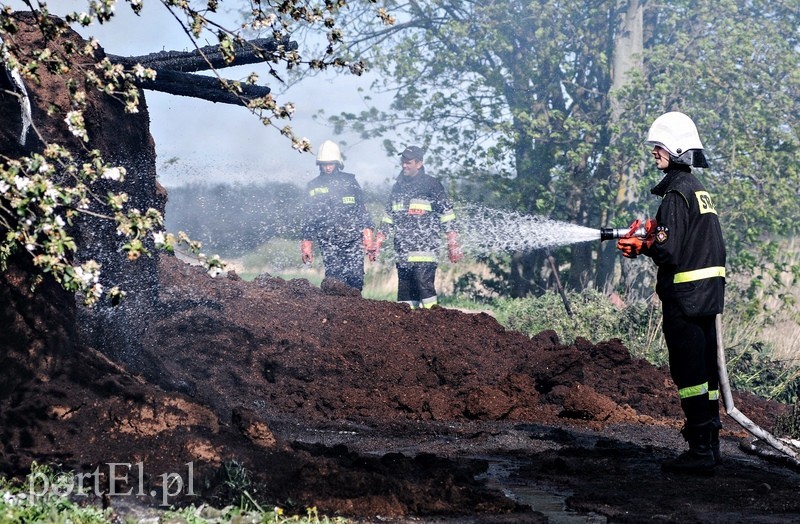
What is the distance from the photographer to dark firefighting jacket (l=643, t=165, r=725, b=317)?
559cm

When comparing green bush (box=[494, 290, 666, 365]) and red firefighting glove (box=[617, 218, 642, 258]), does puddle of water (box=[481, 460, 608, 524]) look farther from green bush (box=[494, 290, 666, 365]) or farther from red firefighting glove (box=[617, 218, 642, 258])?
green bush (box=[494, 290, 666, 365])

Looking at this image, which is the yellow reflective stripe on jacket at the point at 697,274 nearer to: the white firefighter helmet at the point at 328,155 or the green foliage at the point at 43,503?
the green foliage at the point at 43,503

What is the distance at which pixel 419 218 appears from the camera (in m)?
12.3

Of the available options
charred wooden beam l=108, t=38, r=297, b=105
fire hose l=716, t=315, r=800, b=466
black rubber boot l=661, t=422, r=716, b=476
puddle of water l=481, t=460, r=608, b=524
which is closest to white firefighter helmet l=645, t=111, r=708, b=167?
fire hose l=716, t=315, r=800, b=466

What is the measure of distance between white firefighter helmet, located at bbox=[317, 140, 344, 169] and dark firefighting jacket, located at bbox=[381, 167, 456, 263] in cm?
115

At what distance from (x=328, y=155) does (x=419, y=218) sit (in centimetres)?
179

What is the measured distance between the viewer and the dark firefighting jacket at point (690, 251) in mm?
5590

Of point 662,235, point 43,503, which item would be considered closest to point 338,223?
point 662,235

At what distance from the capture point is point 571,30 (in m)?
15.6

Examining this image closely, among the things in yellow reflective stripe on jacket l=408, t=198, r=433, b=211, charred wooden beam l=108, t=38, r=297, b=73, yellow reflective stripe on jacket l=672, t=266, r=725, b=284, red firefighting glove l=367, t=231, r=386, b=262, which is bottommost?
yellow reflective stripe on jacket l=672, t=266, r=725, b=284

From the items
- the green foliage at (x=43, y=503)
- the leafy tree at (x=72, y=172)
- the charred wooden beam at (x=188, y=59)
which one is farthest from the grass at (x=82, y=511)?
the charred wooden beam at (x=188, y=59)

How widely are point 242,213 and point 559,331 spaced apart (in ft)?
24.0

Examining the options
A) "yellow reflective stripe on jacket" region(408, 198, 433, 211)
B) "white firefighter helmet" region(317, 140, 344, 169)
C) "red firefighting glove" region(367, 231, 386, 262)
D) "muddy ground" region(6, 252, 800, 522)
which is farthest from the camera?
"white firefighter helmet" region(317, 140, 344, 169)

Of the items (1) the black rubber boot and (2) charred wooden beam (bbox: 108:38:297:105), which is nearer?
(1) the black rubber boot
